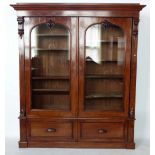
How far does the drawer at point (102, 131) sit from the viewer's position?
122 inches

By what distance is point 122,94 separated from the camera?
310 centimetres

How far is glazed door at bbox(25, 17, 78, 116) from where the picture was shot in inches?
118

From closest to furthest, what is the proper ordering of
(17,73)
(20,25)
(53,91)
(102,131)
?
(20,25)
(102,131)
(53,91)
(17,73)

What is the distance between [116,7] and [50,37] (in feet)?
3.05

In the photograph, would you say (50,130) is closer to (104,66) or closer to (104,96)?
(104,96)

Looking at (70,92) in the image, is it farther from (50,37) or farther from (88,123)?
(50,37)

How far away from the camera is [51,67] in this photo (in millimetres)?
3172

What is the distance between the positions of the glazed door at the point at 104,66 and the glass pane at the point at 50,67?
0.22 meters

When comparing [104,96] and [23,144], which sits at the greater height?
[104,96]

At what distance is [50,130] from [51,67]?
2.75ft

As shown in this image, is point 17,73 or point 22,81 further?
point 17,73

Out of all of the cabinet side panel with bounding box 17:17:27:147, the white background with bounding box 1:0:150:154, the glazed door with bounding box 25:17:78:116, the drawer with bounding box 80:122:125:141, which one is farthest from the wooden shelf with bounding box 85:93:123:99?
the cabinet side panel with bounding box 17:17:27:147

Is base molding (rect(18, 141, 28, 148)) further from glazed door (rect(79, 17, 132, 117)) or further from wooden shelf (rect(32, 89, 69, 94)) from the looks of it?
glazed door (rect(79, 17, 132, 117))

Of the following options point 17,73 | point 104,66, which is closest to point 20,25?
point 17,73
